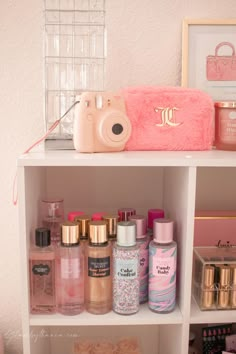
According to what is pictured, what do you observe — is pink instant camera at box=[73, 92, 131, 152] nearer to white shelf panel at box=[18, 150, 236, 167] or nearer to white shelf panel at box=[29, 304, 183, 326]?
white shelf panel at box=[18, 150, 236, 167]

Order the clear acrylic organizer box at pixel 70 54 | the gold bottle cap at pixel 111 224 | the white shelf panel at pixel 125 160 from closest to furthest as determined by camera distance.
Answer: the white shelf panel at pixel 125 160 < the gold bottle cap at pixel 111 224 < the clear acrylic organizer box at pixel 70 54

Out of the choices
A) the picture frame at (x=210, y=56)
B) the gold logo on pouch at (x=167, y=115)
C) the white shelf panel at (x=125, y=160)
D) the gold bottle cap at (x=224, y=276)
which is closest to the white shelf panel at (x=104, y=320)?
the gold bottle cap at (x=224, y=276)

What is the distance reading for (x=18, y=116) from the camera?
114 centimetres

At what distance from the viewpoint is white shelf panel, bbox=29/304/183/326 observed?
0.87m

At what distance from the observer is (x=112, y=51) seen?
1.12 metres

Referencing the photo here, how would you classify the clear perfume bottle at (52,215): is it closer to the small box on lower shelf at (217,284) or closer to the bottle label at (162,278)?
the bottle label at (162,278)

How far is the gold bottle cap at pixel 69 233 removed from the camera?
0.86 m

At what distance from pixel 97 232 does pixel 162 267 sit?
160 millimetres

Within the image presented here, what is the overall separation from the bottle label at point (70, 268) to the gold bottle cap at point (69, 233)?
37 mm

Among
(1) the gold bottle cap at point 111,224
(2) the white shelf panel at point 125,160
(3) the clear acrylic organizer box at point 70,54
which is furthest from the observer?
(3) the clear acrylic organizer box at point 70,54

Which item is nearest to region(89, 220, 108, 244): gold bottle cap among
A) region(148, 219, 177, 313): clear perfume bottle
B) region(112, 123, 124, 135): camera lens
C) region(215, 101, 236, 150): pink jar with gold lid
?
region(148, 219, 177, 313): clear perfume bottle

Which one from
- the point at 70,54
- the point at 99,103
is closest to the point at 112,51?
the point at 70,54

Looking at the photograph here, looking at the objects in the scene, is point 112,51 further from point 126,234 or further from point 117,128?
point 126,234

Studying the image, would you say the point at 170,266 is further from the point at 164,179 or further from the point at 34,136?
the point at 34,136
